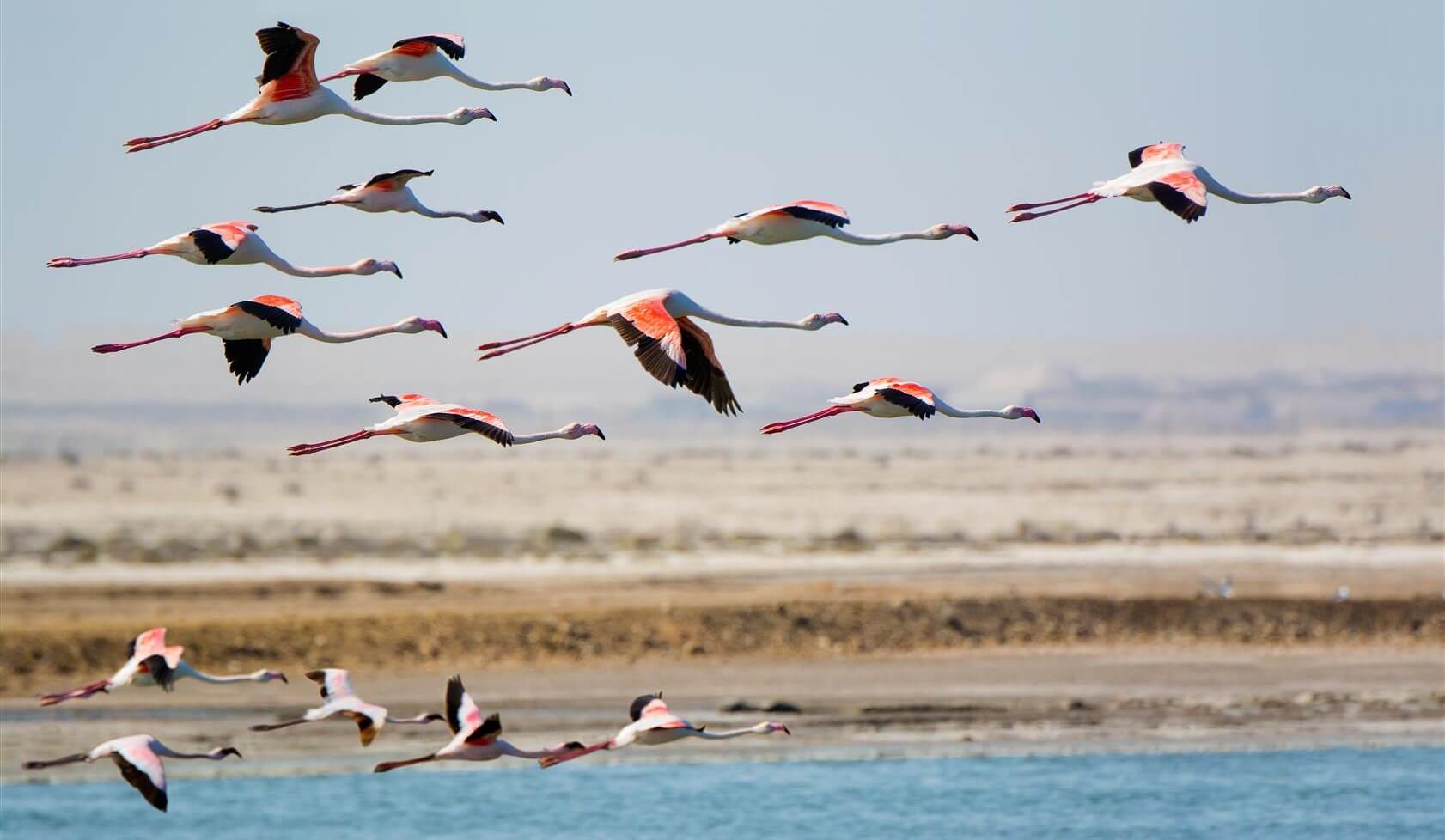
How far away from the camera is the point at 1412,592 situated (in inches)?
1430

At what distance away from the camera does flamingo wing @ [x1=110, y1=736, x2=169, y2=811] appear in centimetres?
1480

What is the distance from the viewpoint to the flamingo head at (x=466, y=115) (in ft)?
54.2

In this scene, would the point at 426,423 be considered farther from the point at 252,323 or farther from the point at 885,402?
the point at 885,402

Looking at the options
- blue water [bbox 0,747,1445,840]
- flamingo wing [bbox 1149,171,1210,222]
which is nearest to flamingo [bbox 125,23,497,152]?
flamingo wing [bbox 1149,171,1210,222]

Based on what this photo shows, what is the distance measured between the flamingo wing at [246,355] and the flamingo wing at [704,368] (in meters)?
2.95

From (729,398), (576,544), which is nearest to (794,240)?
(729,398)

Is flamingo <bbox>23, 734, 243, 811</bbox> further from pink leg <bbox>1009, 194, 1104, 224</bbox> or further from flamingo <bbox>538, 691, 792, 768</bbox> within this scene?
pink leg <bbox>1009, 194, 1104, 224</bbox>

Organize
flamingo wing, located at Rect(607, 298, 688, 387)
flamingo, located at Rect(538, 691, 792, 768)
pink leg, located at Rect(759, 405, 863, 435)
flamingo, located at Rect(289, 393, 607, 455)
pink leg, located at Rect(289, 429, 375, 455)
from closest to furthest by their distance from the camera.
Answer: flamingo wing, located at Rect(607, 298, 688, 387)
flamingo, located at Rect(289, 393, 607, 455)
pink leg, located at Rect(289, 429, 375, 455)
pink leg, located at Rect(759, 405, 863, 435)
flamingo, located at Rect(538, 691, 792, 768)

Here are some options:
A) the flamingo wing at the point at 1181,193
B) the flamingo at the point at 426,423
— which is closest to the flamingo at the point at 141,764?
the flamingo at the point at 426,423

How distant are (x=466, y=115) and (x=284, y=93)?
1685 mm

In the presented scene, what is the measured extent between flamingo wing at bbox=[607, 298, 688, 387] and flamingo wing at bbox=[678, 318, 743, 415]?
415 mm

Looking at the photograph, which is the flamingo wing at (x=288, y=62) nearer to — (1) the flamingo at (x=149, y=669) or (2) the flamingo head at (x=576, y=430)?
(2) the flamingo head at (x=576, y=430)

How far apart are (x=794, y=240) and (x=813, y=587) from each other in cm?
2036

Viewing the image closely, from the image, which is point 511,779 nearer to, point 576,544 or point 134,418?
point 576,544
